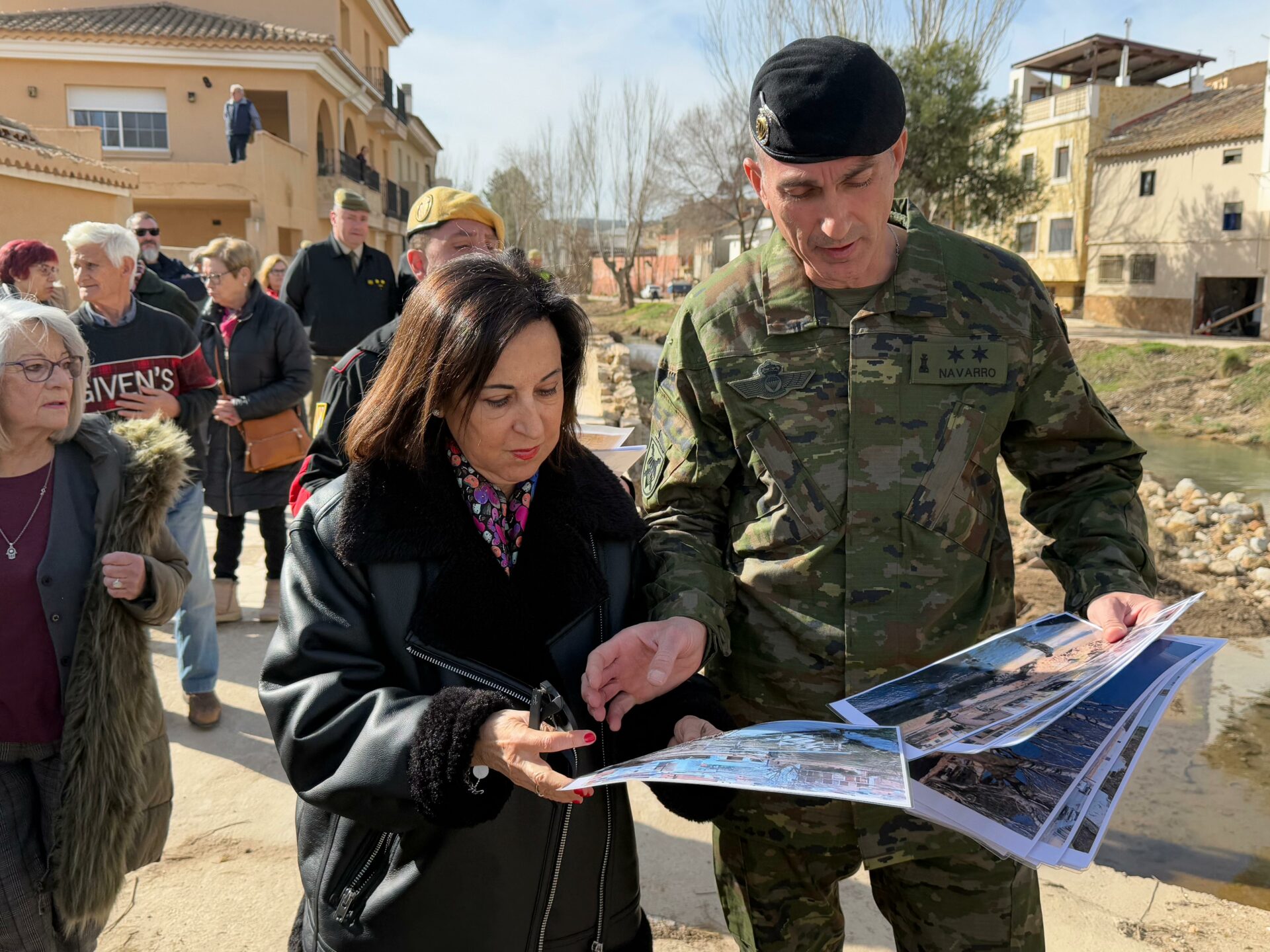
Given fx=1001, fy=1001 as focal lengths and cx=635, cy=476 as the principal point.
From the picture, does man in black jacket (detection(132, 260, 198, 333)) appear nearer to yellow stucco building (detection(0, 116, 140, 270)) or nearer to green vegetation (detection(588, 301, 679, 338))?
yellow stucco building (detection(0, 116, 140, 270))

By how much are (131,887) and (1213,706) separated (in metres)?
5.60

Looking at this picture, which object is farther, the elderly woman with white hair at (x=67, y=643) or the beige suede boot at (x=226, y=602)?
the beige suede boot at (x=226, y=602)

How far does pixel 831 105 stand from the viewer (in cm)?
181

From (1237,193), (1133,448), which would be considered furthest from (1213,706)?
(1237,193)

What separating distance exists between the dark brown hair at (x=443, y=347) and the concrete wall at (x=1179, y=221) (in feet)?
102

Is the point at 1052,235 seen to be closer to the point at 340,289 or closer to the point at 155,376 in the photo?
the point at 340,289

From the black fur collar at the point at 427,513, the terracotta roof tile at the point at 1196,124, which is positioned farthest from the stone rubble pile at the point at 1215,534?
the terracotta roof tile at the point at 1196,124

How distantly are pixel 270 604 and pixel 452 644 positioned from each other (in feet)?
14.5

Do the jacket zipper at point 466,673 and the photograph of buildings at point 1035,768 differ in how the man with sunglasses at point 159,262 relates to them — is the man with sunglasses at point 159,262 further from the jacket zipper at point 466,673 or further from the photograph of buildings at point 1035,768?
the photograph of buildings at point 1035,768

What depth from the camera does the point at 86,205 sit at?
42.9 ft

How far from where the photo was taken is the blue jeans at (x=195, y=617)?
4285 mm

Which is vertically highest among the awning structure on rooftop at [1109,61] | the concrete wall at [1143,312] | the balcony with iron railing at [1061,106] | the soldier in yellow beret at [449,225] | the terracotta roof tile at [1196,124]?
the awning structure on rooftop at [1109,61]

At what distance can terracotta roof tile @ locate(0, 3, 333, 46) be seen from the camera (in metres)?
23.7

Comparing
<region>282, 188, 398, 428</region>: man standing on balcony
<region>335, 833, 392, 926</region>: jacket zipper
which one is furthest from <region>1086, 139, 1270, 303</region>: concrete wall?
<region>335, 833, 392, 926</region>: jacket zipper
